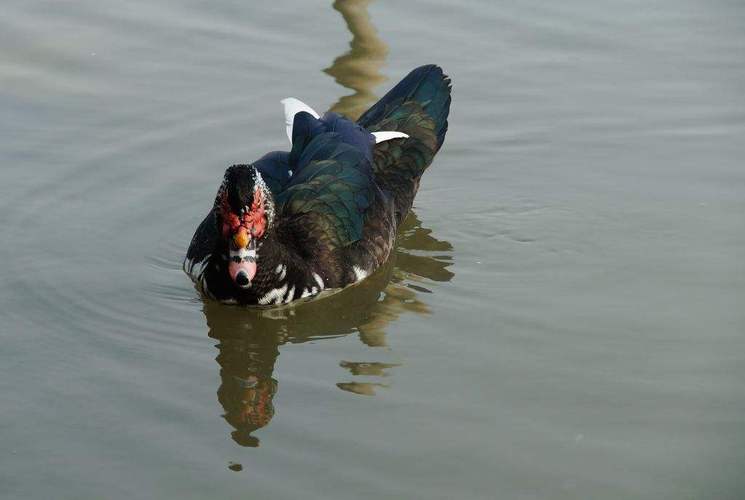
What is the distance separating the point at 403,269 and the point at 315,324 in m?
1.04

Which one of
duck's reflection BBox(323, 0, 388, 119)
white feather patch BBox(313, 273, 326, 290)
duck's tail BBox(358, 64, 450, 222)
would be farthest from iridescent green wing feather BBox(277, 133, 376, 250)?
duck's reflection BBox(323, 0, 388, 119)

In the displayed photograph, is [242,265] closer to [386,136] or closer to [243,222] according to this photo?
[243,222]

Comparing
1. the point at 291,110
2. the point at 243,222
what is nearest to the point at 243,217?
the point at 243,222

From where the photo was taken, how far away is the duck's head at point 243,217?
8055 mm

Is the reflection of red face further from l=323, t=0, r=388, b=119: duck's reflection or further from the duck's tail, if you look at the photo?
l=323, t=0, r=388, b=119: duck's reflection

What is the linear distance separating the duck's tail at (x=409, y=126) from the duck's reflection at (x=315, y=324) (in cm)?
36

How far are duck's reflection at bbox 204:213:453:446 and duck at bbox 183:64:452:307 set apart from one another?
0.34ft

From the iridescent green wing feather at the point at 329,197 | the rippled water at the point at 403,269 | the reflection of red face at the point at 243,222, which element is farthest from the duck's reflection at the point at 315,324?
the reflection of red face at the point at 243,222

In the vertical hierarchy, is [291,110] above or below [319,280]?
above

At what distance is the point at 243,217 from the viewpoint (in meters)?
8.16

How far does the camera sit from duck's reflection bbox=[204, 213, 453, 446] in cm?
734

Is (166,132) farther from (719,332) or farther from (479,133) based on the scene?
(719,332)

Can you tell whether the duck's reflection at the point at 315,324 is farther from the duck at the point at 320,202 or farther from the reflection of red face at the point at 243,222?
the reflection of red face at the point at 243,222

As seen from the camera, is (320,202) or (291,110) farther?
(291,110)
